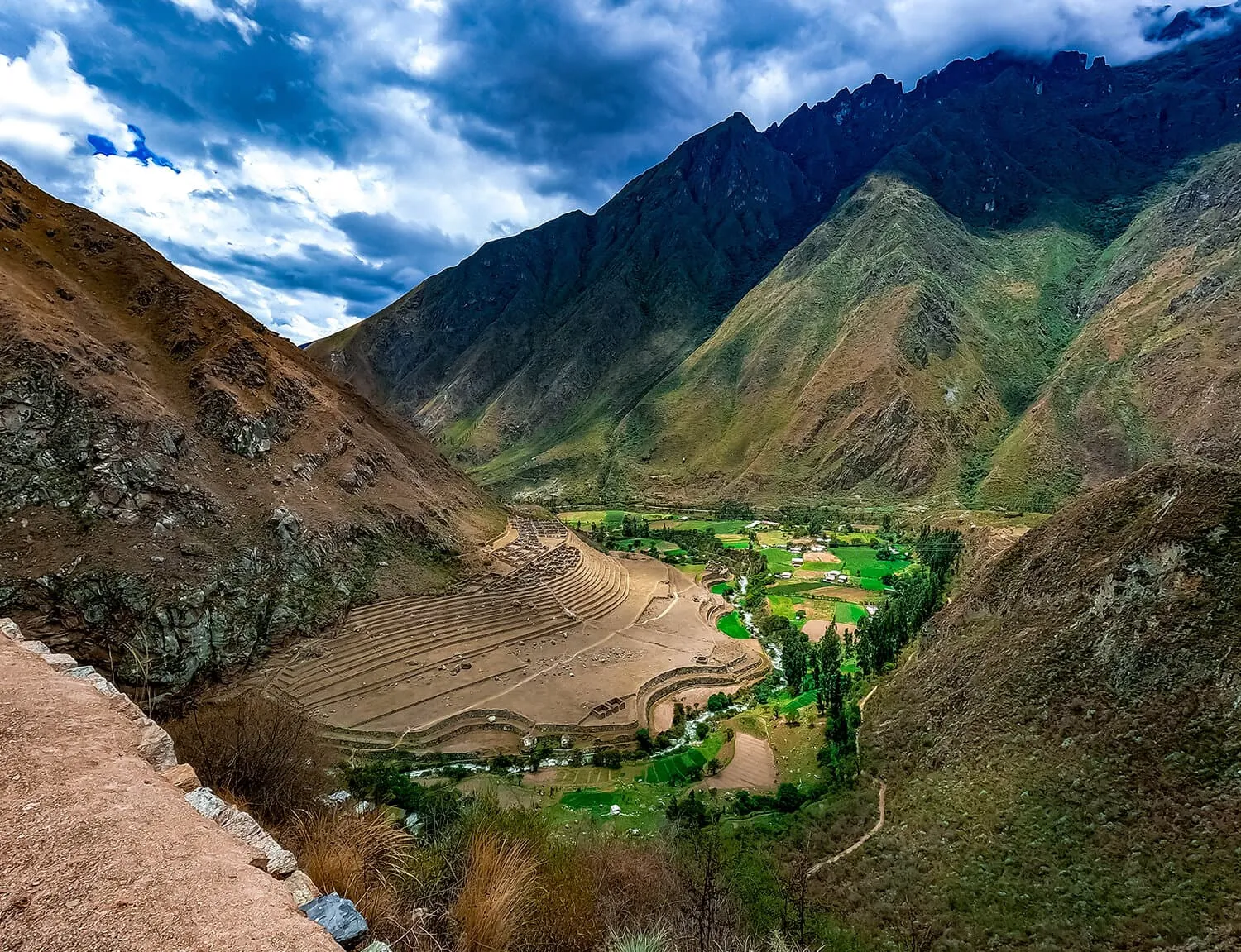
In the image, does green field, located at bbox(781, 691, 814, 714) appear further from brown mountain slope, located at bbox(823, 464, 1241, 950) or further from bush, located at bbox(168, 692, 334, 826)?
bush, located at bbox(168, 692, 334, 826)

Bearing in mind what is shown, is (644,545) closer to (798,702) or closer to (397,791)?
(798,702)

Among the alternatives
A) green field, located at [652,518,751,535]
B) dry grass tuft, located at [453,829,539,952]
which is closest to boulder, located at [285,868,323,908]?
dry grass tuft, located at [453,829,539,952]

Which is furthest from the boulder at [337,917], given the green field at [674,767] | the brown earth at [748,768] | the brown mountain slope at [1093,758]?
the green field at [674,767]

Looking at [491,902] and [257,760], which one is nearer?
[491,902]

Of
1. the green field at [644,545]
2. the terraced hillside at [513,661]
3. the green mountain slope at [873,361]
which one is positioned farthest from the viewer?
the green mountain slope at [873,361]

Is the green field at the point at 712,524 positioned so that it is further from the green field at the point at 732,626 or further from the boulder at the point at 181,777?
the boulder at the point at 181,777

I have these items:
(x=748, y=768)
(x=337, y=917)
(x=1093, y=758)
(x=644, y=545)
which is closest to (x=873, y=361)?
(x=644, y=545)
